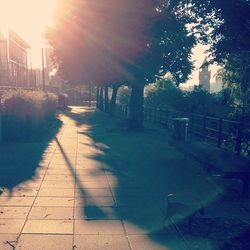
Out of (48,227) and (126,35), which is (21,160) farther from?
(126,35)

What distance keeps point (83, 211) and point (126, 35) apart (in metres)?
13.0

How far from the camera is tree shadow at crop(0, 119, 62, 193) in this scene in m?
8.02

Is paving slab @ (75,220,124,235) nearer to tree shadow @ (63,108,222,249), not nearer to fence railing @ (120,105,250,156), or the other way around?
tree shadow @ (63,108,222,249)

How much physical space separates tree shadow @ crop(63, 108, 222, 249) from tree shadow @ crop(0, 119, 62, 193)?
1.49 meters

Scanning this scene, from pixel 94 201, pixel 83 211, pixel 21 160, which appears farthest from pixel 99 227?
pixel 21 160

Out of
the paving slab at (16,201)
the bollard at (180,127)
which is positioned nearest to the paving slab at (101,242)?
the paving slab at (16,201)

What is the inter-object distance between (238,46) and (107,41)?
1085 cm

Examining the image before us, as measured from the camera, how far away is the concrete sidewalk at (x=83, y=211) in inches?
181

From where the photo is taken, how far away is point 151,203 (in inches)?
251

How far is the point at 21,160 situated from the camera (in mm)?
10227

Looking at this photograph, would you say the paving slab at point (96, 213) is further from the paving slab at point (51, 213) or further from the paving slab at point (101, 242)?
the paving slab at point (101, 242)

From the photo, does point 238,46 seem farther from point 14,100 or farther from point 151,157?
point 14,100

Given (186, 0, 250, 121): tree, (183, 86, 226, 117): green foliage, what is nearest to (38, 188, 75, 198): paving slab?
(186, 0, 250, 121): tree

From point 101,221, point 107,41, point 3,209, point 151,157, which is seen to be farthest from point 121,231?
point 107,41
